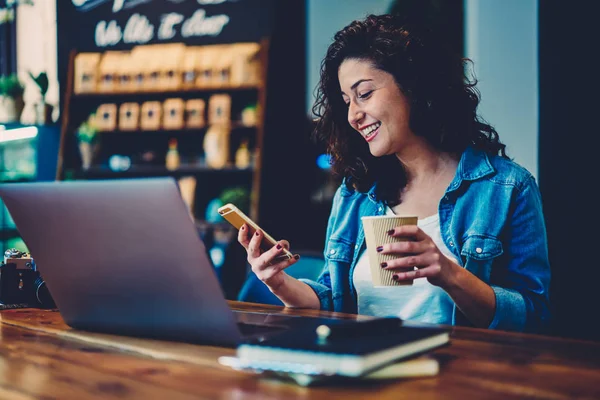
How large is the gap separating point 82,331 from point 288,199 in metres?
3.57

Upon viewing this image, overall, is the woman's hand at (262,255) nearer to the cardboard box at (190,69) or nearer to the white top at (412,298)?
the white top at (412,298)

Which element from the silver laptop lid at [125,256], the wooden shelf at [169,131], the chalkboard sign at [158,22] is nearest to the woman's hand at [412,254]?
the silver laptop lid at [125,256]

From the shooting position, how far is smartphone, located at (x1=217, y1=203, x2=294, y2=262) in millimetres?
1299

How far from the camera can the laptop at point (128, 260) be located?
89 centimetres

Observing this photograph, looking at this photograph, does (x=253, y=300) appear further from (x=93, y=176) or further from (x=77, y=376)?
(x=93, y=176)

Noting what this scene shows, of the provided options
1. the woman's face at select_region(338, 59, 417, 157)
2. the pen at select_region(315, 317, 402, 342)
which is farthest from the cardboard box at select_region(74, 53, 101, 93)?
the pen at select_region(315, 317, 402, 342)

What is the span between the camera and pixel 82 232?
999 mm

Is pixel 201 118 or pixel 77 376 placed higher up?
pixel 201 118

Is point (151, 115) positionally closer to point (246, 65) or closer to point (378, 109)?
point (246, 65)

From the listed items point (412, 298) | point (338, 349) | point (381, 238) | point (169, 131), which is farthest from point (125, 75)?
point (338, 349)

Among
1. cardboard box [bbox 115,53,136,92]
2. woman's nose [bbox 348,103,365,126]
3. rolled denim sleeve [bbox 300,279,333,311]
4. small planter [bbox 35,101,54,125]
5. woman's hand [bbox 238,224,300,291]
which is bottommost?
rolled denim sleeve [bbox 300,279,333,311]

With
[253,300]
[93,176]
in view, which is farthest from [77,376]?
[93,176]

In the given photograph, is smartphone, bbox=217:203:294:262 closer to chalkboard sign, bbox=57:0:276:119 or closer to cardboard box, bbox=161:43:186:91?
chalkboard sign, bbox=57:0:276:119

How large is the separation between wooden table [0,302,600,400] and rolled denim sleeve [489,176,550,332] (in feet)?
1.11
